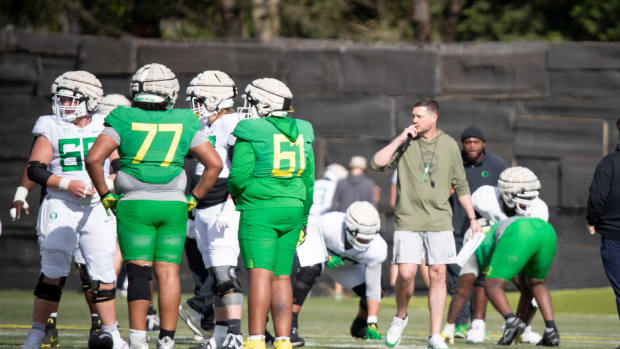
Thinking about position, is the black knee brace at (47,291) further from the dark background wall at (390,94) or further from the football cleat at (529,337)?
the dark background wall at (390,94)

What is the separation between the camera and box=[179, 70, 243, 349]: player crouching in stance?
24.8ft

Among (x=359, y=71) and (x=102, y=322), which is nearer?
(x=102, y=322)

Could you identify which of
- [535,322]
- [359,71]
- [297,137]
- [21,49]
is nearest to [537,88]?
[359,71]

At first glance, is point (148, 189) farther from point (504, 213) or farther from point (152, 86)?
point (504, 213)

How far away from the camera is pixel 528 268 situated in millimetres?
8805

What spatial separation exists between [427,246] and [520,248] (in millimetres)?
860

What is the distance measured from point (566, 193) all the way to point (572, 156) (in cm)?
48

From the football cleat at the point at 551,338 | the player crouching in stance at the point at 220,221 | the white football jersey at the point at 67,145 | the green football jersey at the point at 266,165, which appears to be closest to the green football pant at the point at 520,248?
the football cleat at the point at 551,338

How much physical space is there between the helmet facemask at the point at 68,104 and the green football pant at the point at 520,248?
11.4 feet

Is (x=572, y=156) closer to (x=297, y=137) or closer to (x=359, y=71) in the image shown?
(x=359, y=71)

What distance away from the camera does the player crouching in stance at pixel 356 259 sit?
8.59 meters

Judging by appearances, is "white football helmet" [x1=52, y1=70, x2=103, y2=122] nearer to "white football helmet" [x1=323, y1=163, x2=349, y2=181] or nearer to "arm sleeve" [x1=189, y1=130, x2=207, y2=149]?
"arm sleeve" [x1=189, y1=130, x2=207, y2=149]

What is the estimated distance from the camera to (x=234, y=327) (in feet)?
24.5

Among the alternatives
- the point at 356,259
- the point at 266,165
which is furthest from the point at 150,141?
the point at 356,259
